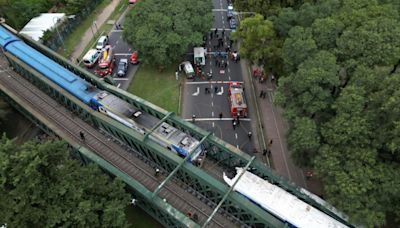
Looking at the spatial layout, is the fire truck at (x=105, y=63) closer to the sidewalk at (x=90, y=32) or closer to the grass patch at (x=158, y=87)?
the grass patch at (x=158, y=87)

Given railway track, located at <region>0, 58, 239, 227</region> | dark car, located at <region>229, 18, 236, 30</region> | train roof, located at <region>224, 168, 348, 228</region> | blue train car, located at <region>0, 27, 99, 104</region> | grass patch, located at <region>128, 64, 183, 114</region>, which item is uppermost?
dark car, located at <region>229, 18, 236, 30</region>

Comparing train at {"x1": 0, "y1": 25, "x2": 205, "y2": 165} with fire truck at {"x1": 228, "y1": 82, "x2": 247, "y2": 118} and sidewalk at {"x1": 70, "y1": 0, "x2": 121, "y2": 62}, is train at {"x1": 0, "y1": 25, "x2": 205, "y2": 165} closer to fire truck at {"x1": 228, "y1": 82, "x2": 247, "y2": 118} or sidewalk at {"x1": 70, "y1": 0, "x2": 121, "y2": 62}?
sidewalk at {"x1": 70, "y1": 0, "x2": 121, "y2": 62}

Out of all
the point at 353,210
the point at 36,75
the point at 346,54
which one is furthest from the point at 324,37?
the point at 36,75

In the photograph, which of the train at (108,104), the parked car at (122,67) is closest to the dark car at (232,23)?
the parked car at (122,67)

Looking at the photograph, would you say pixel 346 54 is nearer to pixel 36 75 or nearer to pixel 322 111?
pixel 322 111

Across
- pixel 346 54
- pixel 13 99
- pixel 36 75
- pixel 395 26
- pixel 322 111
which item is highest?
pixel 395 26

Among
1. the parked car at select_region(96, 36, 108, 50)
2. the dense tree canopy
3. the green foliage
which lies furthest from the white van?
the dense tree canopy
